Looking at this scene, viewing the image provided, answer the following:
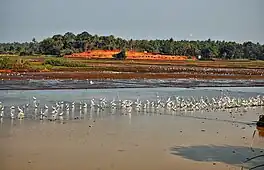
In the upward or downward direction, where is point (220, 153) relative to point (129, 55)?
downward

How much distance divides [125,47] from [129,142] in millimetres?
84784

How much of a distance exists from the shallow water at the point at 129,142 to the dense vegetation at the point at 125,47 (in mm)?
70750

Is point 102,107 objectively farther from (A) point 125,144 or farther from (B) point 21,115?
(A) point 125,144

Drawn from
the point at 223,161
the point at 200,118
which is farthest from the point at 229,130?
the point at 223,161

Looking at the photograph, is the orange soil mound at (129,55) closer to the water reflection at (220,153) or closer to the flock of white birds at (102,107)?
the flock of white birds at (102,107)

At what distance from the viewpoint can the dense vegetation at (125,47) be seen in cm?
8888

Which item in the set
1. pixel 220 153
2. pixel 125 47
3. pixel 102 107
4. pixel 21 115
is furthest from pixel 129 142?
pixel 125 47

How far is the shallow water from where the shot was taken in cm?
991

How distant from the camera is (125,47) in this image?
9638cm

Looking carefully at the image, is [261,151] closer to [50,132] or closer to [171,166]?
[171,166]

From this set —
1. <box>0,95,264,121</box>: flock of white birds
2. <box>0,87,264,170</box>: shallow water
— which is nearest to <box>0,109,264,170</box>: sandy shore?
<box>0,87,264,170</box>: shallow water

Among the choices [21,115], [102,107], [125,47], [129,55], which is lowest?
[102,107]

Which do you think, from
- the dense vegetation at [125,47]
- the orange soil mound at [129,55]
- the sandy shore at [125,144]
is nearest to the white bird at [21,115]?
the sandy shore at [125,144]

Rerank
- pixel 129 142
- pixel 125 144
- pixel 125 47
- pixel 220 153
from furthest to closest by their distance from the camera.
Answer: pixel 125 47 < pixel 129 142 < pixel 125 144 < pixel 220 153
